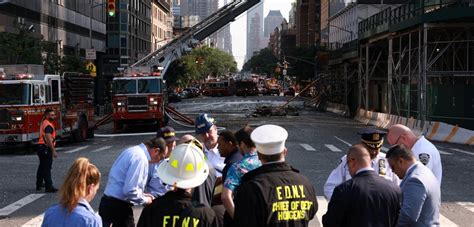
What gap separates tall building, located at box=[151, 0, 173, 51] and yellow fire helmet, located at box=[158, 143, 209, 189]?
3716 inches

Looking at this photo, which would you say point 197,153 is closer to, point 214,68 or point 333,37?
point 333,37

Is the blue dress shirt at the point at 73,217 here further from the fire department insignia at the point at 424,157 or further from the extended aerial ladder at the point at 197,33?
the extended aerial ladder at the point at 197,33

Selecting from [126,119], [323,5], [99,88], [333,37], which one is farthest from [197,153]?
[323,5]

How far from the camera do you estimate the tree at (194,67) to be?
80.8m

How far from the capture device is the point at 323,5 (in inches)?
5197

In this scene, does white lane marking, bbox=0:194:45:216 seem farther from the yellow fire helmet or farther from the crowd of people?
the yellow fire helmet

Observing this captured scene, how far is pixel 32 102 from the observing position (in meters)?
21.3

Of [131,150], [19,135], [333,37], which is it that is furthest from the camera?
[333,37]

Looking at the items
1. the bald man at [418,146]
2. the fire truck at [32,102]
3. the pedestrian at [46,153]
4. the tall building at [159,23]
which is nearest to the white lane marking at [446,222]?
the bald man at [418,146]

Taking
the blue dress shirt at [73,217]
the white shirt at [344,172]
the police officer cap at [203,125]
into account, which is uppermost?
the police officer cap at [203,125]

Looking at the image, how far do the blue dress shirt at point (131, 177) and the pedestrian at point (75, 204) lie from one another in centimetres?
156

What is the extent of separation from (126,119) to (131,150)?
23700 millimetres

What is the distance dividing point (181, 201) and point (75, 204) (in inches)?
32.7

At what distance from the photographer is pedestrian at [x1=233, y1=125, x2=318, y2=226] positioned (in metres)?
4.42
